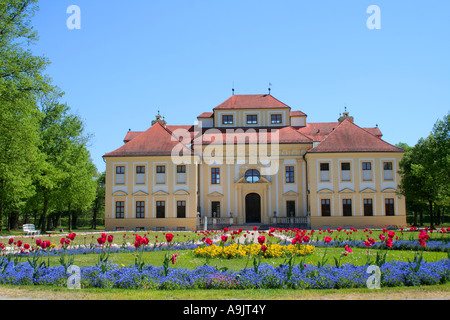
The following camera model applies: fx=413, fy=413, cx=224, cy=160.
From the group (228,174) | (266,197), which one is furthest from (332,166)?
(228,174)

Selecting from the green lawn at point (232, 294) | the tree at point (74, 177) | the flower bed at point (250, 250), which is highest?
the tree at point (74, 177)

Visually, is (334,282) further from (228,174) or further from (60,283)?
(228,174)

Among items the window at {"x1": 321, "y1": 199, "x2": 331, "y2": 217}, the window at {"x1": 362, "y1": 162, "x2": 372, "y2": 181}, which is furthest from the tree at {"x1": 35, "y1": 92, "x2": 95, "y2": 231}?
the window at {"x1": 362, "y1": 162, "x2": 372, "y2": 181}

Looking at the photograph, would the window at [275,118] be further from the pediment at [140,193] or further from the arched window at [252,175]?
the pediment at [140,193]

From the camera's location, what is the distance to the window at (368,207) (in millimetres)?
39375

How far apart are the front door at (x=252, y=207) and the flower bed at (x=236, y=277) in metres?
31.7

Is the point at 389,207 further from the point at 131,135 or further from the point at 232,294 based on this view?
the point at 232,294

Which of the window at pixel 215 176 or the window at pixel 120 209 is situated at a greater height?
the window at pixel 215 176

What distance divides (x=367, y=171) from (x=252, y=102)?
14945 mm

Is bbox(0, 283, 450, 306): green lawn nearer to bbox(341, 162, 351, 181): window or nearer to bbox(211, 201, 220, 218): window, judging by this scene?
bbox(341, 162, 351, 181): window

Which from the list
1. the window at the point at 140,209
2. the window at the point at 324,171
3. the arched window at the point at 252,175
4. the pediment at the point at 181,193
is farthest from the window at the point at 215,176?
the window at the point at 324,171

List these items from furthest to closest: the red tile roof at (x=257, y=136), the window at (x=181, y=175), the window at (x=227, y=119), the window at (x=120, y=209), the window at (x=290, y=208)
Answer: the window at (x=227, y=119) < the window at (x=290, y=208) < the red tile roof at (x=257, y=136) < the window at (x=181, y=175) < the window at (x=120, y=209)

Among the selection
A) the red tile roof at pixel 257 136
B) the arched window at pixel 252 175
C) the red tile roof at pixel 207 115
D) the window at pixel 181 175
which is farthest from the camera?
the red tile roof at pixel 207 115

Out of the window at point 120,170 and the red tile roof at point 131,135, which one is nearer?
the window at point 120,170
